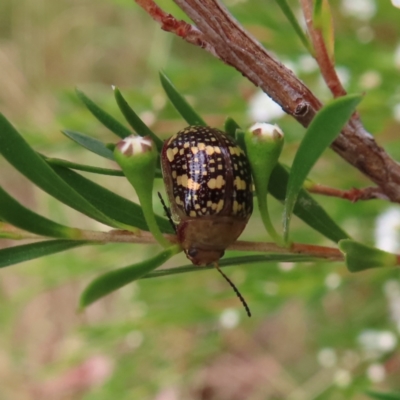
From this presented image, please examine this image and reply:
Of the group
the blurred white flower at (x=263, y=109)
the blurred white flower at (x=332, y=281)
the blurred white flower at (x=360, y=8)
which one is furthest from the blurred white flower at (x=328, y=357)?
the blurred white flower at (x=360, y=8)

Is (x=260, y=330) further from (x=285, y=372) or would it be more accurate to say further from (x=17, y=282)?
(x=17, y=282)

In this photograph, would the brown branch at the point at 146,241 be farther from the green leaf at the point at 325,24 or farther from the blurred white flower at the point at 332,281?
the blurred white flower at the point at 332,281

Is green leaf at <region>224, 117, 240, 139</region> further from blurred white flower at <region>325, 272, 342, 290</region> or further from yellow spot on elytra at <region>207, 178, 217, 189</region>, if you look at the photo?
blurred white flower at <region>325, 272, 342, 290</region>

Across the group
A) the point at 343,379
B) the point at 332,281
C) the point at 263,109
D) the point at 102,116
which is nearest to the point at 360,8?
the point at 263,109

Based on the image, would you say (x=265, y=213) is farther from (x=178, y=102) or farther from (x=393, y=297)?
(x=393, y=297)

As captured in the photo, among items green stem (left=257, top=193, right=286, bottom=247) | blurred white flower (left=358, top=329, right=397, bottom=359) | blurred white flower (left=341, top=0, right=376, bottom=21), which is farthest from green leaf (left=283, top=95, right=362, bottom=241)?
blurred white flower (left=341, top=0, right=376, bottom=21)

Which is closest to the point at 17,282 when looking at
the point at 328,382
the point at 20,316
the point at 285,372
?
the point at 20,316
